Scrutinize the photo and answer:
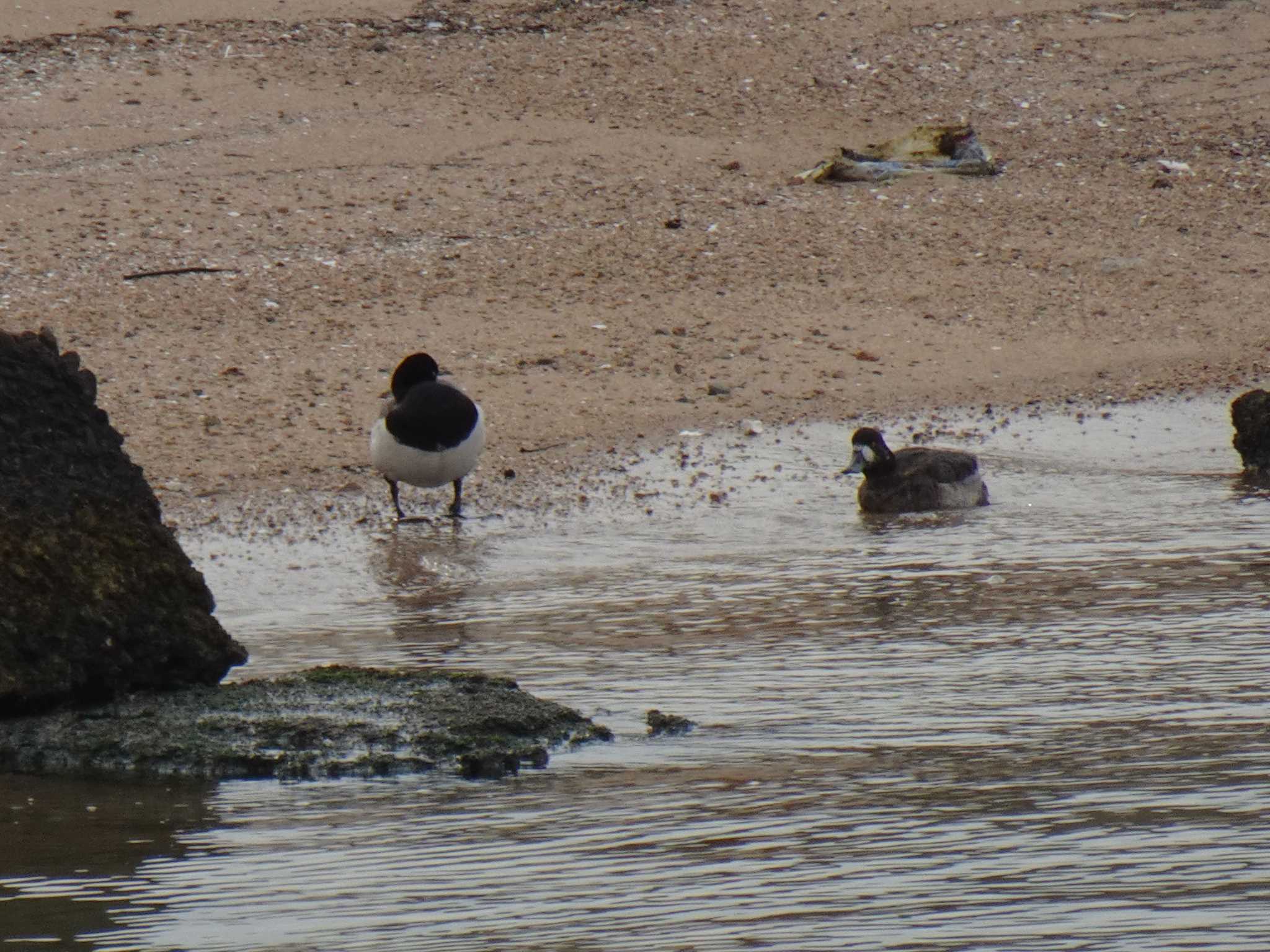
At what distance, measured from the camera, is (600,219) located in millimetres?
15383

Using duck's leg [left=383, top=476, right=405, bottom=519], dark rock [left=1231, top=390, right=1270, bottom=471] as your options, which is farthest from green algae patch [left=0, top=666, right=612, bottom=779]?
dark rock [left=1231, top=390, right=1270, bottom=471]

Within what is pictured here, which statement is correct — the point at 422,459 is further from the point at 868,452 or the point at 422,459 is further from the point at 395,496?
the point at 868,452

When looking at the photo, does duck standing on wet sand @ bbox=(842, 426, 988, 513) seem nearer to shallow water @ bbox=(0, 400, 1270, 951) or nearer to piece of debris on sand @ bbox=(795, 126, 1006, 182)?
shallow water @ bbox=(0, 400, 1270, 951)

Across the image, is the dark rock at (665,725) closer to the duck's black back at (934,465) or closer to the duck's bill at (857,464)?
the duck's black back at (934,465)

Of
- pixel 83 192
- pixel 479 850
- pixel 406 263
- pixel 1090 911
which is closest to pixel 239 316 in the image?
pixel 406 263

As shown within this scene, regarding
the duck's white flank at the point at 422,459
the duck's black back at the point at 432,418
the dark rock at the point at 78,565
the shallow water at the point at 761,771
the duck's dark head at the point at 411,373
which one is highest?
the duck's dark head at the point at 411,373

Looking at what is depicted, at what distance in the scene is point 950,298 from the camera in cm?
1440

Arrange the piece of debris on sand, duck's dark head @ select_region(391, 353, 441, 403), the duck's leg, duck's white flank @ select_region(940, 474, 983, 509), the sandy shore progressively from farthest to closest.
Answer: the piece of debris on sand → the sandy shore → duck's dark head @ select_region(391, 353, 441, 403) → the duck's leg → duck's white flank @ select_region(940, 474, 983, 509)

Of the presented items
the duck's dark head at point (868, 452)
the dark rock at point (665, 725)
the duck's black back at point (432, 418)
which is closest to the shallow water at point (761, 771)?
the dark rock at point (665, 725)

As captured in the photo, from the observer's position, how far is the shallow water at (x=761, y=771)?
14.1ft

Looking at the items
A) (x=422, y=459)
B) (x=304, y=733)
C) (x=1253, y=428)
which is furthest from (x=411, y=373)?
(x=304, y=733)

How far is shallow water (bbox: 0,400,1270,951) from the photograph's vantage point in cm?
Answer: 429

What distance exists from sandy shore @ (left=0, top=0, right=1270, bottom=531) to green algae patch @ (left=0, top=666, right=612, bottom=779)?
4.37m

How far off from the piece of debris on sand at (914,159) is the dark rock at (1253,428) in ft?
20.7
